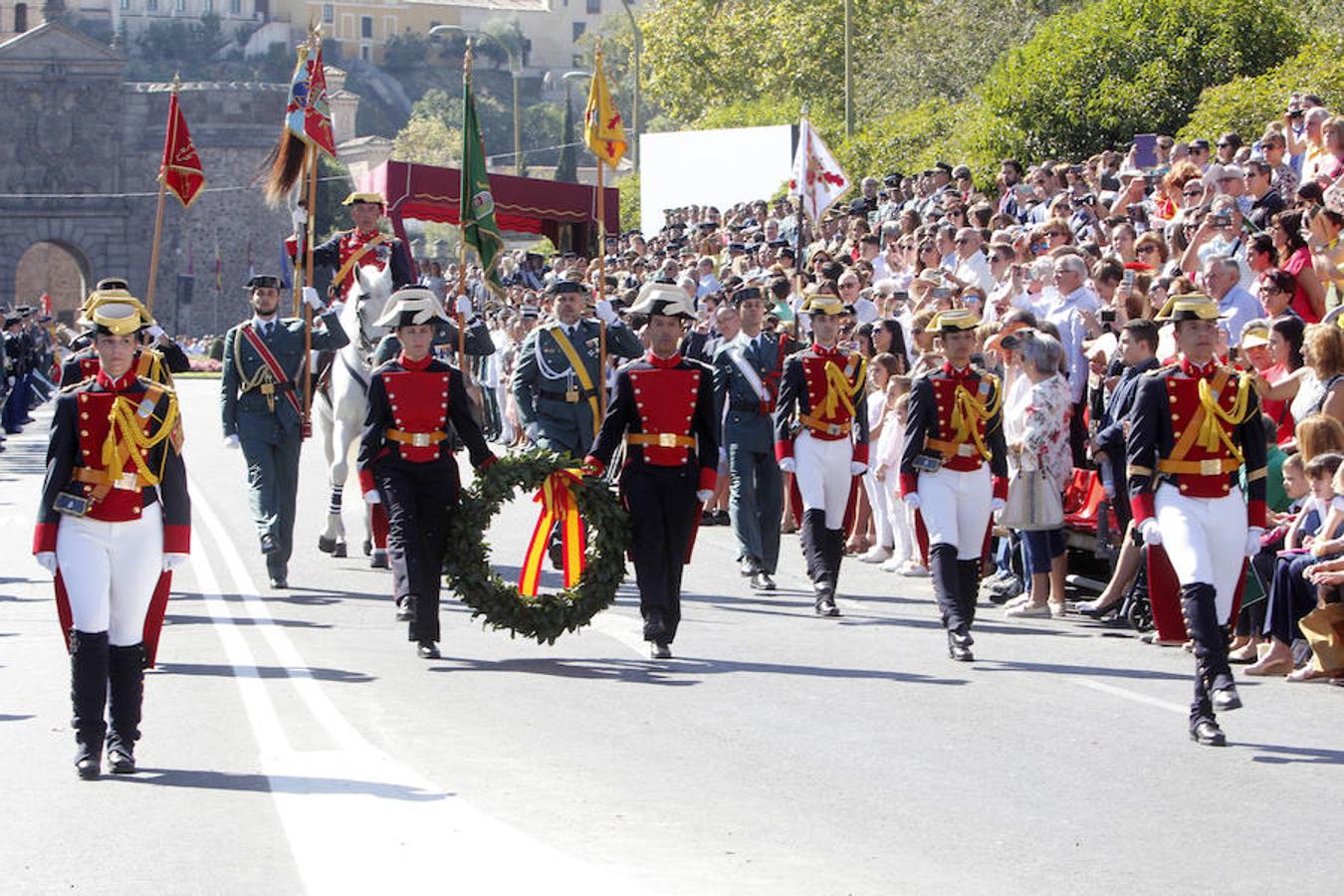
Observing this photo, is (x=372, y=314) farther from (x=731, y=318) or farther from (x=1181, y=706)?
(x=1181, y=706)

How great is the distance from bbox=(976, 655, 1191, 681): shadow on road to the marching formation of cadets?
0.79ft

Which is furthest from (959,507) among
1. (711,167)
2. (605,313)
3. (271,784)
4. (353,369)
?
(711,167)

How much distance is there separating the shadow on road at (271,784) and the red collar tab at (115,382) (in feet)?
5.41

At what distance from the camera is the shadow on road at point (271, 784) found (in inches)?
368

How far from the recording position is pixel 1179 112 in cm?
3269

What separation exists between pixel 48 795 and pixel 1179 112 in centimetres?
2581

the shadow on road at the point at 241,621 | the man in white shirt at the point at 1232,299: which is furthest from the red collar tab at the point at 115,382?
the man in white shirt at the point at 1232,299

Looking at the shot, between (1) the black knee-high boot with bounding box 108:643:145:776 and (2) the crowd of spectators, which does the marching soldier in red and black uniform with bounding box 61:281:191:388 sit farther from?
(2) the crowd of spectators

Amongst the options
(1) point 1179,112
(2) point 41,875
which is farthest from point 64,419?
(1) point 1179,112

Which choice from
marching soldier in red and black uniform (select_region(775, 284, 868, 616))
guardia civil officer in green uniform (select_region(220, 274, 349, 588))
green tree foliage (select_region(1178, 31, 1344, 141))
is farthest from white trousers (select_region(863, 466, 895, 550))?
green tree foliage (select_region(1178, 31, 1344, 141))

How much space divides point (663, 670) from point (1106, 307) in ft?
20.3

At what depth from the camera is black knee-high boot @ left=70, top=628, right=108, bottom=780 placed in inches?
386

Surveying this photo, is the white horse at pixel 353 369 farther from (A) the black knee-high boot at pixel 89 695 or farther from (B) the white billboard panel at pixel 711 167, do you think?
(B) the white billboard panel at pixel 711 167

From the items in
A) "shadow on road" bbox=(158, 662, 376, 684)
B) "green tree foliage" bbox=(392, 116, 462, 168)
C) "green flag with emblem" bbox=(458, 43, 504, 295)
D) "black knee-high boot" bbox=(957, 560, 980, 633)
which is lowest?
"shadow on road" bbox=(158, 662, 376, 684)
